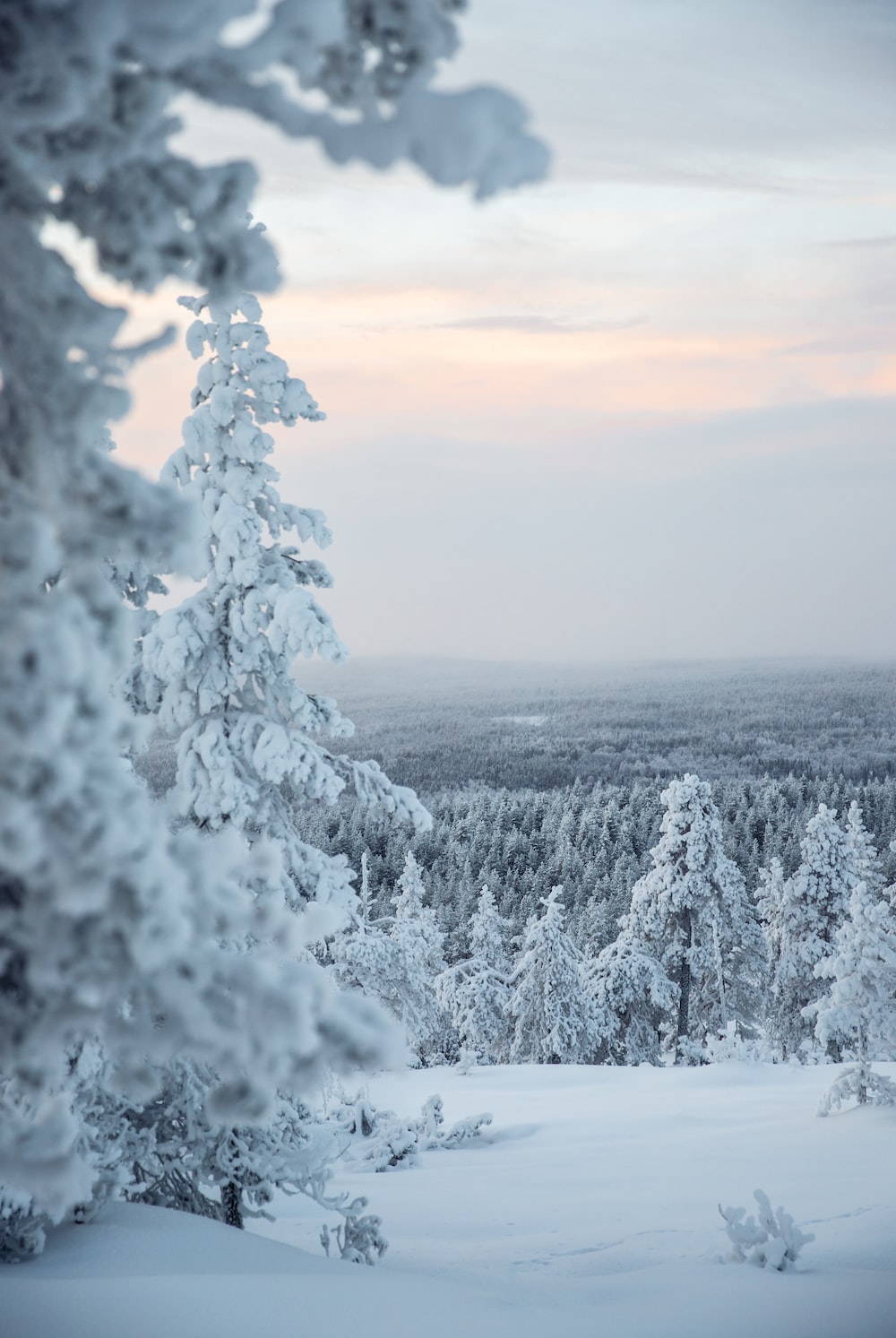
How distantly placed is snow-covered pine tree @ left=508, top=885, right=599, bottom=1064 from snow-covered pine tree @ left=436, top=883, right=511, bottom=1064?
123 inches

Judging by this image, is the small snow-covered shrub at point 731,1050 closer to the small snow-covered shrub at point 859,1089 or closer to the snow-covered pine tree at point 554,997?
the snow-covered pine tree at point 554,997

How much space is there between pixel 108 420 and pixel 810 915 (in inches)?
1524

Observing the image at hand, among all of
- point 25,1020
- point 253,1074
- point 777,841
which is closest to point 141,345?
point 25,1020

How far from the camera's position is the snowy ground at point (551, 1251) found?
18.2 ft

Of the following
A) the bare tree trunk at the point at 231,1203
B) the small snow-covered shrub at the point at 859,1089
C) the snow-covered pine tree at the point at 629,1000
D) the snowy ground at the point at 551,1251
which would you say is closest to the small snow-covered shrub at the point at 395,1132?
the snowy ground at the point at 551,1251

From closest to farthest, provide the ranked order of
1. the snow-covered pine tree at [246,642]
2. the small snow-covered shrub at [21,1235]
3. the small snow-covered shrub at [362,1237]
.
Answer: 1. the small snow-covered shrub at [21,1235]
2. the small snow-covered shrub at [362,1237]
3. the snow-covered pine tree at [246,642]

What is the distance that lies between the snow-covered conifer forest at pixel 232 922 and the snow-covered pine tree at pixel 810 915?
13110 mm

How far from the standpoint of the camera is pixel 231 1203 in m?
8.41

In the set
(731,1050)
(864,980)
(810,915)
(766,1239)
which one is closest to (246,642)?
(766,1239)

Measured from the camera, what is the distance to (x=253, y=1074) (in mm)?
2553

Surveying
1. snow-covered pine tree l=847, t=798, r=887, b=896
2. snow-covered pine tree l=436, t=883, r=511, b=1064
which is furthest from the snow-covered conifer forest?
snow-covered pine tree l=436, t=883, r=511, b=1064

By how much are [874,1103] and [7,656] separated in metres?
17.3

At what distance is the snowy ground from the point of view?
5.56m

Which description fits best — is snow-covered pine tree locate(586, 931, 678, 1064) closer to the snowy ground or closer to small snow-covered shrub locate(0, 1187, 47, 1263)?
the snowy ground
